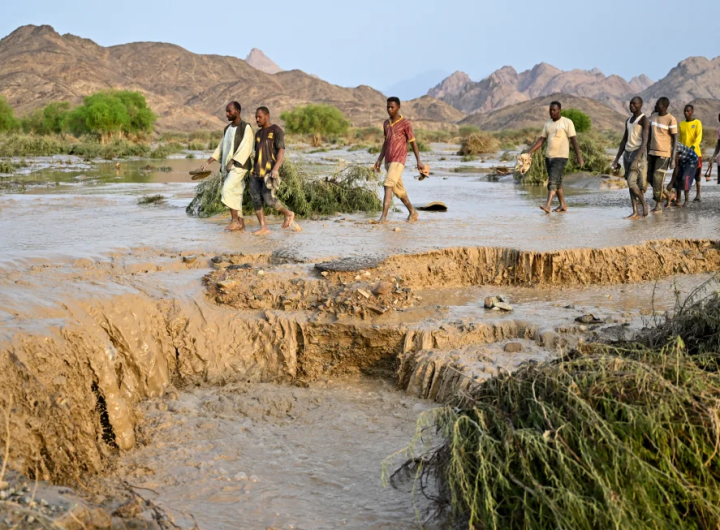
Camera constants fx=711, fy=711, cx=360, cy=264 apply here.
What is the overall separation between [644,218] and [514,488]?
843 centimetres

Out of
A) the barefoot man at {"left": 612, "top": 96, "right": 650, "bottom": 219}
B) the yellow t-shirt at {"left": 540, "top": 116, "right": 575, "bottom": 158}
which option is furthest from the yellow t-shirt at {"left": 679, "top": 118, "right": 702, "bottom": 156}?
the yellow t-shirt at {"left": 540, "top": 116, "right": 575, "bottom": 158}

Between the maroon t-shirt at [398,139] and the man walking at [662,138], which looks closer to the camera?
the maroon t-shirt at [398,139]

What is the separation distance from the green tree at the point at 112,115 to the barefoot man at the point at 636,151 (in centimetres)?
4209

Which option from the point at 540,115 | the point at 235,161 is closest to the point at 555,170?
the point at 235,161

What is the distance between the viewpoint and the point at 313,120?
189 feet

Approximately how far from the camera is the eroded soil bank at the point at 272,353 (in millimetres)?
4301

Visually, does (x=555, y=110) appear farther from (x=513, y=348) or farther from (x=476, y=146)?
(x=476, y=146)

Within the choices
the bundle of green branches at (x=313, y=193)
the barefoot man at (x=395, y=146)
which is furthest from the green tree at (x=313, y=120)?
the barefoot man at (x=395, y=146)

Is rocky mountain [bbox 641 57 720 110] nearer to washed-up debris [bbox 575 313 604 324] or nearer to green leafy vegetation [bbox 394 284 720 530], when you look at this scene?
washed-up debris [bbox 575 313 604 324]

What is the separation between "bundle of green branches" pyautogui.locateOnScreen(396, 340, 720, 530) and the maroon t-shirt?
22.1 ft

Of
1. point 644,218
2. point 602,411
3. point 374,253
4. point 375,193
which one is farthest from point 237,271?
point 644,218

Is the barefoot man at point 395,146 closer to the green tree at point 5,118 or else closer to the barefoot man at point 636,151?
the barefoot man at point 636,151

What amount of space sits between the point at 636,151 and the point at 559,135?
1158 millimetres

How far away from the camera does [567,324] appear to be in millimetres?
6172
